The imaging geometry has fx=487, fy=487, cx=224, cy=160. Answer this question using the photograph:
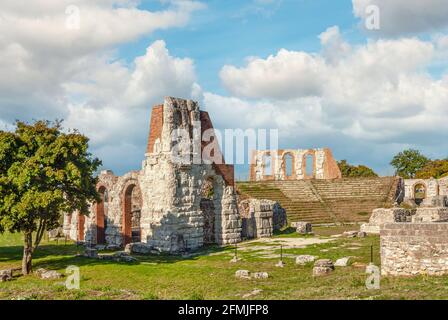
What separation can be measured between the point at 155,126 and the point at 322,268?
44.1ft

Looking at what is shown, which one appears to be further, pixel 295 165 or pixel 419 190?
pixel 419 190

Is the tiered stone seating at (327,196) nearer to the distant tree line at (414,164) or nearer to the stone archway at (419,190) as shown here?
the stone archway at (419,190)

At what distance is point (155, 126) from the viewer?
26688 mm

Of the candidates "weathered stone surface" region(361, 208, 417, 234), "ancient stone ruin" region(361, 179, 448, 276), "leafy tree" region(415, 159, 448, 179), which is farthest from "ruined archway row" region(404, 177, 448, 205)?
"ancient stone ruin" region(361, 179, 448, 276)

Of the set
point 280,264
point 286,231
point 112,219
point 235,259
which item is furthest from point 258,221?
point 280,264

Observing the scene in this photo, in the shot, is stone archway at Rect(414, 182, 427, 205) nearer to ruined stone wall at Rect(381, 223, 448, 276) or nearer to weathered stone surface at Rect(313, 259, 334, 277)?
weathered stone surface at Rect(313, 259, 334, 277)

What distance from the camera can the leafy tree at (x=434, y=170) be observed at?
6750cm

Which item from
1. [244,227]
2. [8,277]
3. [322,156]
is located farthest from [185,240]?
[322,156]

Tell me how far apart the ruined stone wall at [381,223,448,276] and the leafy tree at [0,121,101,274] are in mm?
12296

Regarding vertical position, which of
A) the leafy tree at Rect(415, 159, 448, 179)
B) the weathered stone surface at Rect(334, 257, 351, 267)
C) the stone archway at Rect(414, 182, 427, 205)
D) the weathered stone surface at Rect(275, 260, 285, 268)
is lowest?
the weathered stone surface at Rect(275, 260, 285, 268)

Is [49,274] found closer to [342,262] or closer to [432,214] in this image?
[342,262]

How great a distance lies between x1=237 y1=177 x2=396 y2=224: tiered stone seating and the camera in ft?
133

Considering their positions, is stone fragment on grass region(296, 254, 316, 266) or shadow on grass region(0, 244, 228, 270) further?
shadow on grass region(0, 244, 228, 270)

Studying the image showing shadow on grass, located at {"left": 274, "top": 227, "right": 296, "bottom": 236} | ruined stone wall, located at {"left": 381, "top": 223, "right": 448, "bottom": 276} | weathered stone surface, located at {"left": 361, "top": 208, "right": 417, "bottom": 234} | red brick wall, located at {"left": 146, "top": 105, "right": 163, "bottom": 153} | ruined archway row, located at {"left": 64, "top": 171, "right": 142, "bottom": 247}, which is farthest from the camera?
shadow on grass, located at {"left": 274, "top": 227, "right": 296, "bottom": 236}
